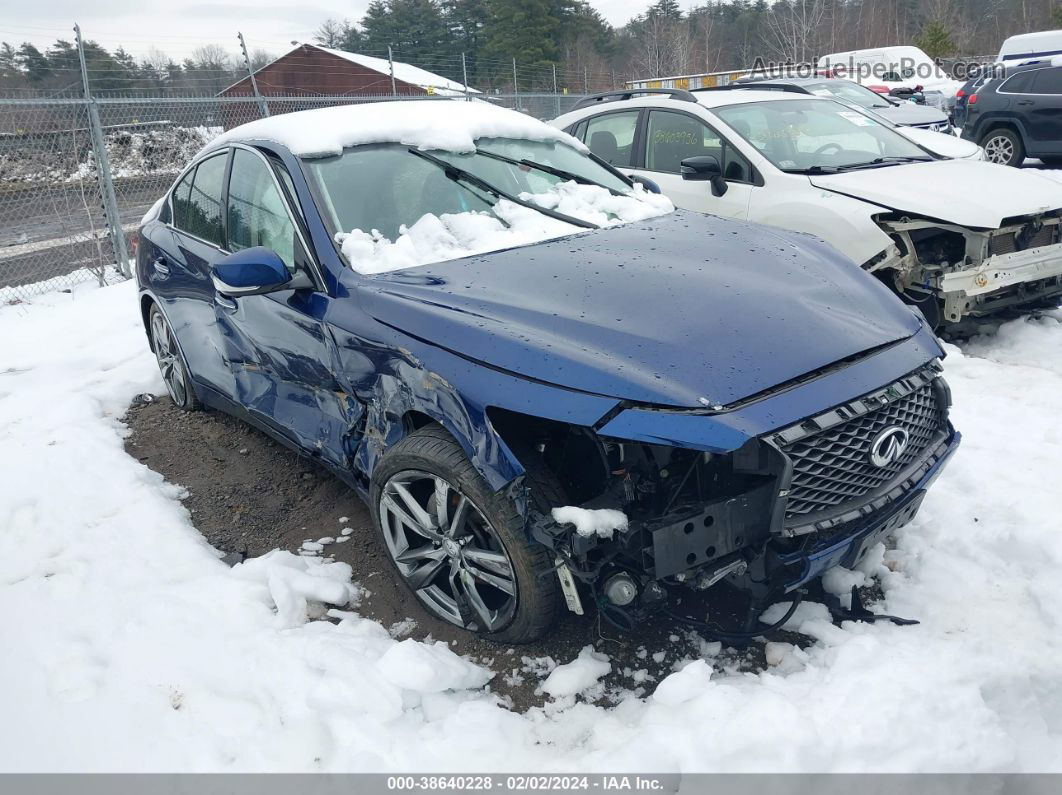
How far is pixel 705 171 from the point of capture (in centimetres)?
559

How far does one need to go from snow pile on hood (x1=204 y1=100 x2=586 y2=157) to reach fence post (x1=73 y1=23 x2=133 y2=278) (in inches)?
230

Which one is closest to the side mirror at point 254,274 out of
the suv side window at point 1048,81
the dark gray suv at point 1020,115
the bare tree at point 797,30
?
the dark gray suv at point 1020,115

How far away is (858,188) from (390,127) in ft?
10.7

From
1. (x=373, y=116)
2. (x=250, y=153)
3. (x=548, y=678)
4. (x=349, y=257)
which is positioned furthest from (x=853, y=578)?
(x=250, y=153)

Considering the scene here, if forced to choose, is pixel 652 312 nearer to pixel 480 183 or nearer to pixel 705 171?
pixel 480 183

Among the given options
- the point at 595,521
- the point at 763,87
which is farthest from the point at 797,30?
the point at 595,521

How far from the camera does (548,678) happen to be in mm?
2533

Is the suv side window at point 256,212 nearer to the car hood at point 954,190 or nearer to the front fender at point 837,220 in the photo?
the front fender at point 837,220

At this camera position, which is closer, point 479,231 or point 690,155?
point 479,231

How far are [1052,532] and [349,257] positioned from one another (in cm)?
284

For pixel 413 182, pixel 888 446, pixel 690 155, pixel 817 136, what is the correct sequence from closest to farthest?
pixel 888 446, pixel 413 182, pixel 817 136, pixel 690 155

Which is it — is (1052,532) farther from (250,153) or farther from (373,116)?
(250,153)

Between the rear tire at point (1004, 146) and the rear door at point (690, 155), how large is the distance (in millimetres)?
8212

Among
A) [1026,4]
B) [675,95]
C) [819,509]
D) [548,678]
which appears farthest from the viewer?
[1026,4]
